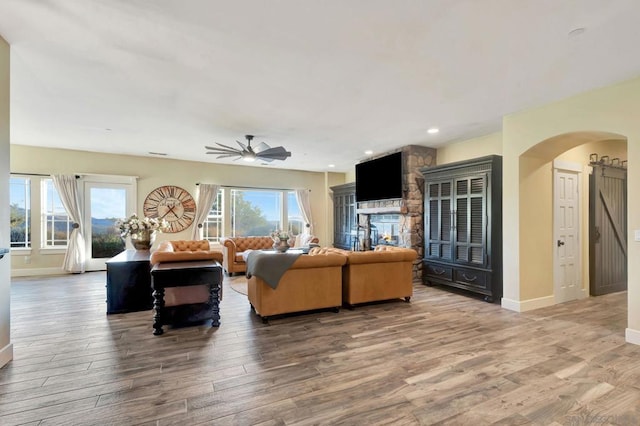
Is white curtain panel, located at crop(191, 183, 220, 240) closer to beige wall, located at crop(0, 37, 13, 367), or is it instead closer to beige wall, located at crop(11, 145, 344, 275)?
beige wall, located at crop(11, 145, 344, 275)

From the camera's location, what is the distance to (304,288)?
387 centimetres

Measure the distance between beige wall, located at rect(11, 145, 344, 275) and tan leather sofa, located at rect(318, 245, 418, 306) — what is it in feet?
16.0

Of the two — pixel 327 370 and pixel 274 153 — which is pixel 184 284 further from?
pixel 274 153

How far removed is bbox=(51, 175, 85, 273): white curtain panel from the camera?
657 cm

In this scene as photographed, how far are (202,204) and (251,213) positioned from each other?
1.36m

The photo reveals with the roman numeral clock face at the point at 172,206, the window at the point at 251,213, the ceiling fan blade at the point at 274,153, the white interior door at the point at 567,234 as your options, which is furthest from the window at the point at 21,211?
the white interior door at the point at 567,234

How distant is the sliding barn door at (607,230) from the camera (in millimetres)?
4957

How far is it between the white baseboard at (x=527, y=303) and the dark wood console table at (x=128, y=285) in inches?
199

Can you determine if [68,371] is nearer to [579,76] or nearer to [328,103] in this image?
[328,103]

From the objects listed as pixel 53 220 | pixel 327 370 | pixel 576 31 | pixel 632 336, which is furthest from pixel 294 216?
pixel 576 31

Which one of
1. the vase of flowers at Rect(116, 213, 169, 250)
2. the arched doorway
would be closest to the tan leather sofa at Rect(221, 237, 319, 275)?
the vase of flowers at Rect(116, 213, 169, 250)

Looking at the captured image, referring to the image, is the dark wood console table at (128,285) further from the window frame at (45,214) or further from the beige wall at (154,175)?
the window frame at (45,214)

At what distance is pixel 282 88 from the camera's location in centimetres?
341

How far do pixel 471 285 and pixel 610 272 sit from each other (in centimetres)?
257
